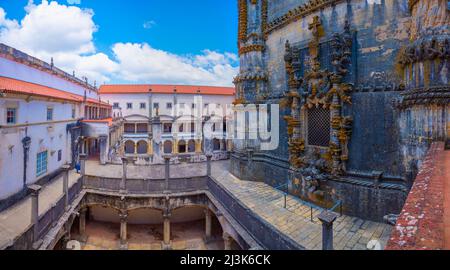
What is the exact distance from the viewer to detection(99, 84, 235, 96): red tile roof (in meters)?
44.0

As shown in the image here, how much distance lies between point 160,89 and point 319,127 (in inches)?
1539

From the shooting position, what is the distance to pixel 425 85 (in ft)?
18.3

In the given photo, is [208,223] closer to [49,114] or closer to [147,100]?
[49,114]

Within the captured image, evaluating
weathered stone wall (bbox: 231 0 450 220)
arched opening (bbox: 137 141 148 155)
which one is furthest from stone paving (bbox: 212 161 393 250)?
arched opening (bbox: 137 141 148 155)

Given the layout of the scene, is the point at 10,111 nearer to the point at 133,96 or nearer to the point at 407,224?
the point at 407,224

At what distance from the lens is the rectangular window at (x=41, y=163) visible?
13.2 metres

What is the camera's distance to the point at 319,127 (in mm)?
11133

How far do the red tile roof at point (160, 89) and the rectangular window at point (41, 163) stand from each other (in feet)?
104

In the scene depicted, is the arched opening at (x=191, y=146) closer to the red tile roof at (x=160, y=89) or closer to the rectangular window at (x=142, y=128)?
the rectangular window at (x=142, y=128)

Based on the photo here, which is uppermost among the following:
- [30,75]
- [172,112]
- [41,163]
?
[30,75]

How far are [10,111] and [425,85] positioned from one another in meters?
15.5

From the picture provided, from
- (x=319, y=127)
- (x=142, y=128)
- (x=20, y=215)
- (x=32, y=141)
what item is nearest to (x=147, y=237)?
(x=20, y=215)

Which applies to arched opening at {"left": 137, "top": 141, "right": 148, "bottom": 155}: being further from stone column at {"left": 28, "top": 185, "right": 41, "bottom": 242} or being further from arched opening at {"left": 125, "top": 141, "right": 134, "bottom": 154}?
stone column at {"left": 28, "top": 185, "right": 41, "bottom": 242}
